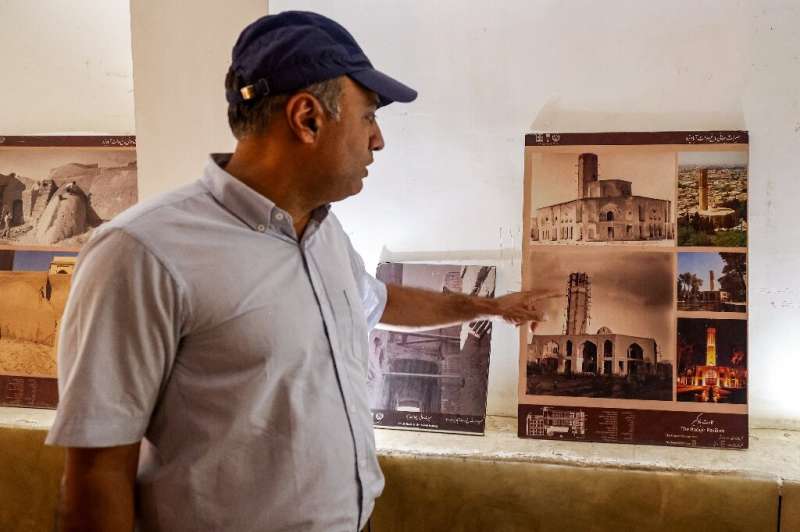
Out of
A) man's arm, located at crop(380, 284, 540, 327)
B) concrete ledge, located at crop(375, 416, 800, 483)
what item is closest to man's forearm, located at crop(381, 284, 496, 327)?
man's arm, located at crop(380, 284, 540, 327)

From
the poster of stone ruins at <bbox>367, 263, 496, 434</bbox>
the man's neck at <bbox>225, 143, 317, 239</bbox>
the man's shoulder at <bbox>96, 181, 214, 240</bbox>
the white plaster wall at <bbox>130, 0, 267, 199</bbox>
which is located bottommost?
the poster of stone ruins at <bbox>367, 263, 496, 434</bbox>

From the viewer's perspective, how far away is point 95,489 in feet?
3.37

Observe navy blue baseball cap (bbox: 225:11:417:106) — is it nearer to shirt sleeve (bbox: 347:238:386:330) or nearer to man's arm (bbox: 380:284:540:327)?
shirt sleeve (bbox: 347:238:386:330)

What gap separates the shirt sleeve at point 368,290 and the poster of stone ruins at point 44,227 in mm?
1052

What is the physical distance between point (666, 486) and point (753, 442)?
1.27 feet

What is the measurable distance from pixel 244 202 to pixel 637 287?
3.83ft

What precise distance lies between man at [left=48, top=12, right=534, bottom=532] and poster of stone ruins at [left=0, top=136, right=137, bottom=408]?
1.23 metres

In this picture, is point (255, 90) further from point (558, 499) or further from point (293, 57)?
point (558, 499)

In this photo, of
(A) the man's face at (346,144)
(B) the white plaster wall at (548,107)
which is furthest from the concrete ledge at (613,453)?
(A) the man's face at (346,144)

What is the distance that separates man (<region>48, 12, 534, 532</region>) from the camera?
1019 millimetres

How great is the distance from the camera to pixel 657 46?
80.5 inches

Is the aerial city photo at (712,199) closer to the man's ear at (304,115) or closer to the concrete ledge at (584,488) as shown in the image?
the concrete ledge at (584,488)

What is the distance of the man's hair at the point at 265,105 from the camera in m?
1.19

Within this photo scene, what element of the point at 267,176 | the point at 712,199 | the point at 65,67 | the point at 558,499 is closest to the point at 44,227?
the point at 65,67
